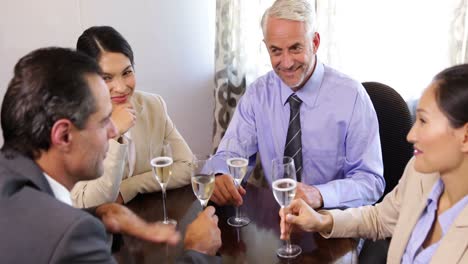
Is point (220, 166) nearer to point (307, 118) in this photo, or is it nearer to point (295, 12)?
point (307, 118)

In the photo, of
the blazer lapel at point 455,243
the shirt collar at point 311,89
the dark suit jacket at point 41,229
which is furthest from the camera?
the shirt collar at point 311,89

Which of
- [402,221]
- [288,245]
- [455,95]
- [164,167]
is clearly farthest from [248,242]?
[455,95]

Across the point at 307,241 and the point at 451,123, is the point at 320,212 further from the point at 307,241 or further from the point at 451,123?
the point at 451,123

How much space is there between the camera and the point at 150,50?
3.01 meters

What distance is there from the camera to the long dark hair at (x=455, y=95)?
1222 millimetres

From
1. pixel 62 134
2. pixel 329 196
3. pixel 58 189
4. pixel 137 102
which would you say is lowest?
pixel 329 196

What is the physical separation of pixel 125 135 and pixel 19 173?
89 cm

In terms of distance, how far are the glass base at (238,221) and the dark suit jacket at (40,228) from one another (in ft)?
1.93

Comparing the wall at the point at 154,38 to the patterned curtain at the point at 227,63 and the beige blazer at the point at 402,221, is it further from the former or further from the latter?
the beige blazer at the point at 402,221

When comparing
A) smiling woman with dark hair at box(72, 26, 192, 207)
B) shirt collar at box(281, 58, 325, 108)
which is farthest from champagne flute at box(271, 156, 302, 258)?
shirt collar at box(281, 58, 325, 108)

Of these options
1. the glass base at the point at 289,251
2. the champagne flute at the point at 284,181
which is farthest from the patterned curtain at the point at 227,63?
the glass base at the point at 289,251

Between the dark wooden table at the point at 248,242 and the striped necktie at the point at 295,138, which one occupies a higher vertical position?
the striped necktie at the point at 295,138

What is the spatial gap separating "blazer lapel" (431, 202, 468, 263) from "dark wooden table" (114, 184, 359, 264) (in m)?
0.22

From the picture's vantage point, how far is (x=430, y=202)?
1.39 metres
